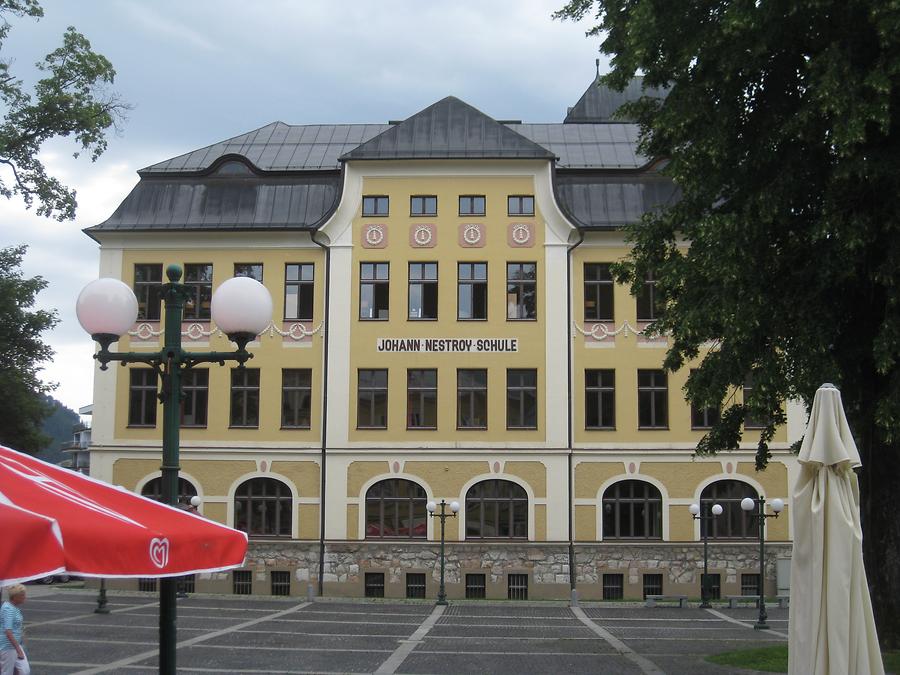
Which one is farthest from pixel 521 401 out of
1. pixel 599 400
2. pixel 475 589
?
pixel 475 589

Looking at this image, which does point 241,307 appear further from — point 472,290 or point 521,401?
point 472,290

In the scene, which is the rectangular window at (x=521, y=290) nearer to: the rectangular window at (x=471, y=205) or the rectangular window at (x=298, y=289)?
the rectangular window at (x=471, y=205)

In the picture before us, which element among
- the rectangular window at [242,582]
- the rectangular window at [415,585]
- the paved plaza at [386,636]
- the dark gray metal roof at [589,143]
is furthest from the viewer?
the dark gray metal roof at [589,143]

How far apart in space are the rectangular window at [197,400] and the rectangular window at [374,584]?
25.0ft

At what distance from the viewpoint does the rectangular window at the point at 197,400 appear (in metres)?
34.2

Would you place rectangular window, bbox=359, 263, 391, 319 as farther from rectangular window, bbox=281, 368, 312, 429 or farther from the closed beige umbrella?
the closed beige umbrella

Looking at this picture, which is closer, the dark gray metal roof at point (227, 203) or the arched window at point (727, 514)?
the arched window at point (727, 514)

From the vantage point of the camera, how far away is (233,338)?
26.8 ft

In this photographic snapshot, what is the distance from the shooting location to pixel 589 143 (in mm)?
38281

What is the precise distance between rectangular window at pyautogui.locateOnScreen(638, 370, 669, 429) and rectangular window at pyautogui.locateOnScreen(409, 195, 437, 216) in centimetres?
887

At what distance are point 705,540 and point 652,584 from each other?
2805mm

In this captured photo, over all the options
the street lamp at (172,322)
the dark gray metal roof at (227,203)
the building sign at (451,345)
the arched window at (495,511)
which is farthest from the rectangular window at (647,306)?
the street lamp at (172,322)

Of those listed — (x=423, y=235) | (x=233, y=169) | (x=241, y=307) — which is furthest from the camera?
(x=233, y=169)

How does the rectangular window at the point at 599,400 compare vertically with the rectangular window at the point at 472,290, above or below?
below
